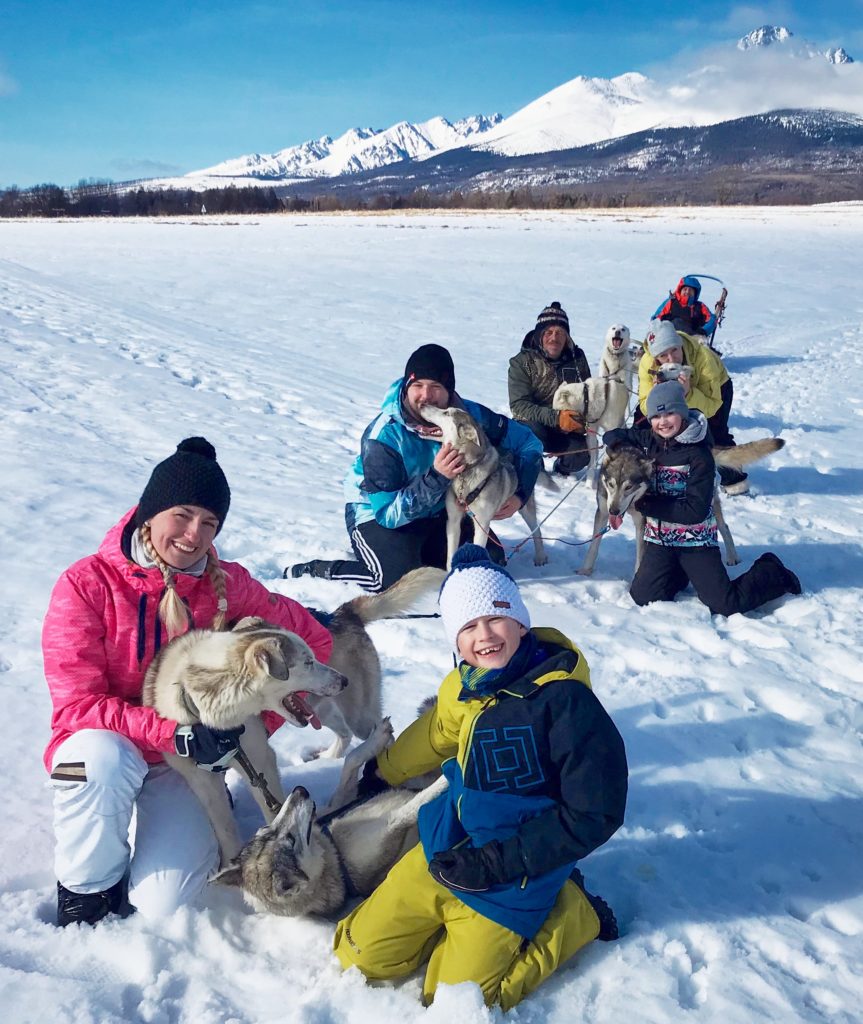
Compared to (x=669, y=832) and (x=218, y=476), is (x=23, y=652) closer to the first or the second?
(x=218, y=476)

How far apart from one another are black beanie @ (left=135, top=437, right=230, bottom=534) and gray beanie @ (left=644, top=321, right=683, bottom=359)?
441 cm

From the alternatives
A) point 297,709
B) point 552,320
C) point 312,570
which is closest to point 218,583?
point 297,709

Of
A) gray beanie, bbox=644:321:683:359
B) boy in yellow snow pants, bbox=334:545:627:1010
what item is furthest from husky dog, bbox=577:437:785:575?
boy in yellow snow pants, bbox=334:545:627:1010

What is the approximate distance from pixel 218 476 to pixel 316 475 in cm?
375

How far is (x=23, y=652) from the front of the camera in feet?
11.8

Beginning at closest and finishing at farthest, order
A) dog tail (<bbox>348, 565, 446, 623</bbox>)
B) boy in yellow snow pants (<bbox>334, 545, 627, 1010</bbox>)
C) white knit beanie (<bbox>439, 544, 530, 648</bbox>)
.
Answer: boy in yellow snow pants (<bbox>334, 545, 627, 1010</bbox>)
white knit beanie (<bbox>439, 544, 530, 648</bbox>)
dog tail (<bbox>348, 565, 446, 623</bbox>)

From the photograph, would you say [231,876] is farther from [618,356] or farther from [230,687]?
[618,356]

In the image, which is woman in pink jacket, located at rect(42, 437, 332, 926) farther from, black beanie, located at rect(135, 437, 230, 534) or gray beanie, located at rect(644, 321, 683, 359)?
gray beanie, located at rect(644, 321, 683, 359)

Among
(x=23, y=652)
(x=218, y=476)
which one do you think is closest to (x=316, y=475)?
(x=23, y=652)

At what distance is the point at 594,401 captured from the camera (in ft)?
21.1

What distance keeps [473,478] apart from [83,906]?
2864 millimetres

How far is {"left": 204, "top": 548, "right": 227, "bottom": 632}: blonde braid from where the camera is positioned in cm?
261

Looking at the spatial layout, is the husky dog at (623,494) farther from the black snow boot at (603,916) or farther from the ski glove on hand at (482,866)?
the ski glove on hand at (482,866)

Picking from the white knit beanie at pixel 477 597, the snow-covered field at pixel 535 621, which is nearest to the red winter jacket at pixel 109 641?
the snow-covered field at pixel 535 621
